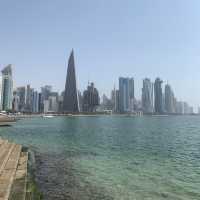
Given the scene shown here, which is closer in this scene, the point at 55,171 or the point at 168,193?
the point at 168,193

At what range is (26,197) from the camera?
15438mm

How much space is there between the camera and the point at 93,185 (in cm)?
2058

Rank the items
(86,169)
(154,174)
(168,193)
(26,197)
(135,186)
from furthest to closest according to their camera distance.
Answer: (86,169) → (154,174) → (135,186) → (168,193) → (26,197)

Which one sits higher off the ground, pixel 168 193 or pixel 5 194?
pixel 5 194

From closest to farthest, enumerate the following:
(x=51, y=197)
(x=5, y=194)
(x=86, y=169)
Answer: (x=5, y=194) < (x=51, y=197) < (x=86, y=169)

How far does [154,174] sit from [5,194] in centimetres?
1502

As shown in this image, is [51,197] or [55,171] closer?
[51,197]

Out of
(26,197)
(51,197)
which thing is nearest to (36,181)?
(51,197)

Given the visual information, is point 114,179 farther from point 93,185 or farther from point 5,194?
point 5,194

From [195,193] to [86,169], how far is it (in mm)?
11412

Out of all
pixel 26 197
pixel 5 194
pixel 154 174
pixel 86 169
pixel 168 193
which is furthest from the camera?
pixel 86 169

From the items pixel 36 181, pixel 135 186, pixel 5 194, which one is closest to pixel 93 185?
pixel 135 186

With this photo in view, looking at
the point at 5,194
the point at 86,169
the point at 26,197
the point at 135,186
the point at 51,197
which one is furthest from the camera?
the point at 86,169

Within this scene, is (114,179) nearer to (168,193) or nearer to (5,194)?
(168,193)
